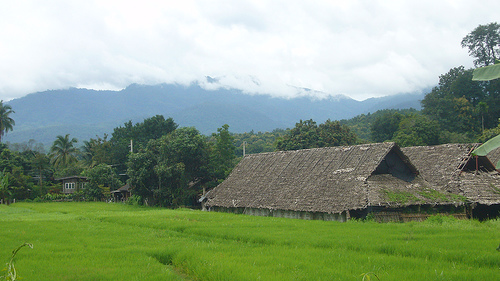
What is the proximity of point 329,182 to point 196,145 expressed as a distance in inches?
580

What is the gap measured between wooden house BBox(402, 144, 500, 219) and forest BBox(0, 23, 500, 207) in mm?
14331

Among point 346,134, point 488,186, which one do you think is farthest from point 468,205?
point 346,134

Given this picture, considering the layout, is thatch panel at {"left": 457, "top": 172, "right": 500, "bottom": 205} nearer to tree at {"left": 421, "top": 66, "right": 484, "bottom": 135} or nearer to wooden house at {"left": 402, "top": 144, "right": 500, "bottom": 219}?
wooden house at {"left": 402, "top": 144, "right": 500, "bottom": 219}

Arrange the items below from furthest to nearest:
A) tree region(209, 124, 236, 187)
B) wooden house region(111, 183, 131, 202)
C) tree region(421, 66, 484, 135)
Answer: wooden house region(111, 183, 131, 202)
tree region(421, 66, 484, 135)
tree region(209, 124, 236, 187)

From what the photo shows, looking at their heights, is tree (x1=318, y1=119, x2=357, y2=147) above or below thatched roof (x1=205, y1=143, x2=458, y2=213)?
above

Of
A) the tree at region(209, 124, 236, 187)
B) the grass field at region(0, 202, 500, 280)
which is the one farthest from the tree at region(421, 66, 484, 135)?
the grass field at region(0, 202, 500, 280)

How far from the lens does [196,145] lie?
3244cm

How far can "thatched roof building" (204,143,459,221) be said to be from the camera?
1806 cm

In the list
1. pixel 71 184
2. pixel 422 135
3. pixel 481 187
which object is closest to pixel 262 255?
pixel 481 187

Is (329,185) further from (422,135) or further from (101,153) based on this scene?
(101,153)

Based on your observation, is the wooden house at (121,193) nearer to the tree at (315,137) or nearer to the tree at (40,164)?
the tree at (40,164)

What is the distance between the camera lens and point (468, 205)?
60.0 ft

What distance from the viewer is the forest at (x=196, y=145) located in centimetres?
3281

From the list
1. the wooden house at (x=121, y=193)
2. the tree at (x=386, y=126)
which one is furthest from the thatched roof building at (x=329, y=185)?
the tree at (x=386, y=126)
